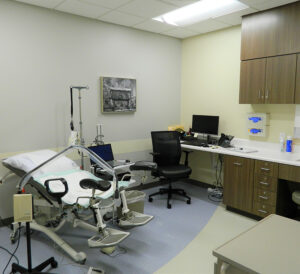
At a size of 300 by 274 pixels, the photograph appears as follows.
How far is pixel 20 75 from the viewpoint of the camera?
332 centimetres

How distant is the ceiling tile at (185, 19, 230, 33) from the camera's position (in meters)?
4.03

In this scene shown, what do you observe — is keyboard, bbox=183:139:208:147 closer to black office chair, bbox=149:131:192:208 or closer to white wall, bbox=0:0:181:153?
black office chair, bbox=149:131:192:208

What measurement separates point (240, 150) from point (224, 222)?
1.02 meters

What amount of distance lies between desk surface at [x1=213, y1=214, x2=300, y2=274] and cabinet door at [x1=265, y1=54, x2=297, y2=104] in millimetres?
2255

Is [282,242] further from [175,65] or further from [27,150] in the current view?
[175,65]

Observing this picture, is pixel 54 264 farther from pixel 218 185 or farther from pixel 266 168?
pixel 218 185

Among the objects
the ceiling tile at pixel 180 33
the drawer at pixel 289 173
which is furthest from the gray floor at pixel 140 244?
the ceiling tile at pixel 180 33

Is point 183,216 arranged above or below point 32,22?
below

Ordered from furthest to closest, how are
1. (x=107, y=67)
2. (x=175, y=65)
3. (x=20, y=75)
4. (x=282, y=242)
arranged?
(x=175, y=65)
(x=107, y=67)
(x=20, y=75)
(x=282, y=242)

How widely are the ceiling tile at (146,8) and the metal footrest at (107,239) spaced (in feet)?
8.62

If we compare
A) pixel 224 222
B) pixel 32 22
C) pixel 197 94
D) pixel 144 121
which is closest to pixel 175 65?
pixel 197 94

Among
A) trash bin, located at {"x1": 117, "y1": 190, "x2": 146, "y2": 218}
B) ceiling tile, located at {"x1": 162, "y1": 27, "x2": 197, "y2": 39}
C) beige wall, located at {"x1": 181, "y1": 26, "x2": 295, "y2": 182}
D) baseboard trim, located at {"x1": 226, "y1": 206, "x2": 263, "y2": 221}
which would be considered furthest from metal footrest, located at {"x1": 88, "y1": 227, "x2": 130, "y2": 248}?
ceiling tile, located at {"x1": 162, "y1": 27, "x2": 197, "y2": 39}

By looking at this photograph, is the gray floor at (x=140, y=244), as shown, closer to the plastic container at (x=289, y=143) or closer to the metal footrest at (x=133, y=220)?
the metal footrest at (x=133, y=220)

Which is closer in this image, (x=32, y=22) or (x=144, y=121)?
(x=32, y=22)
